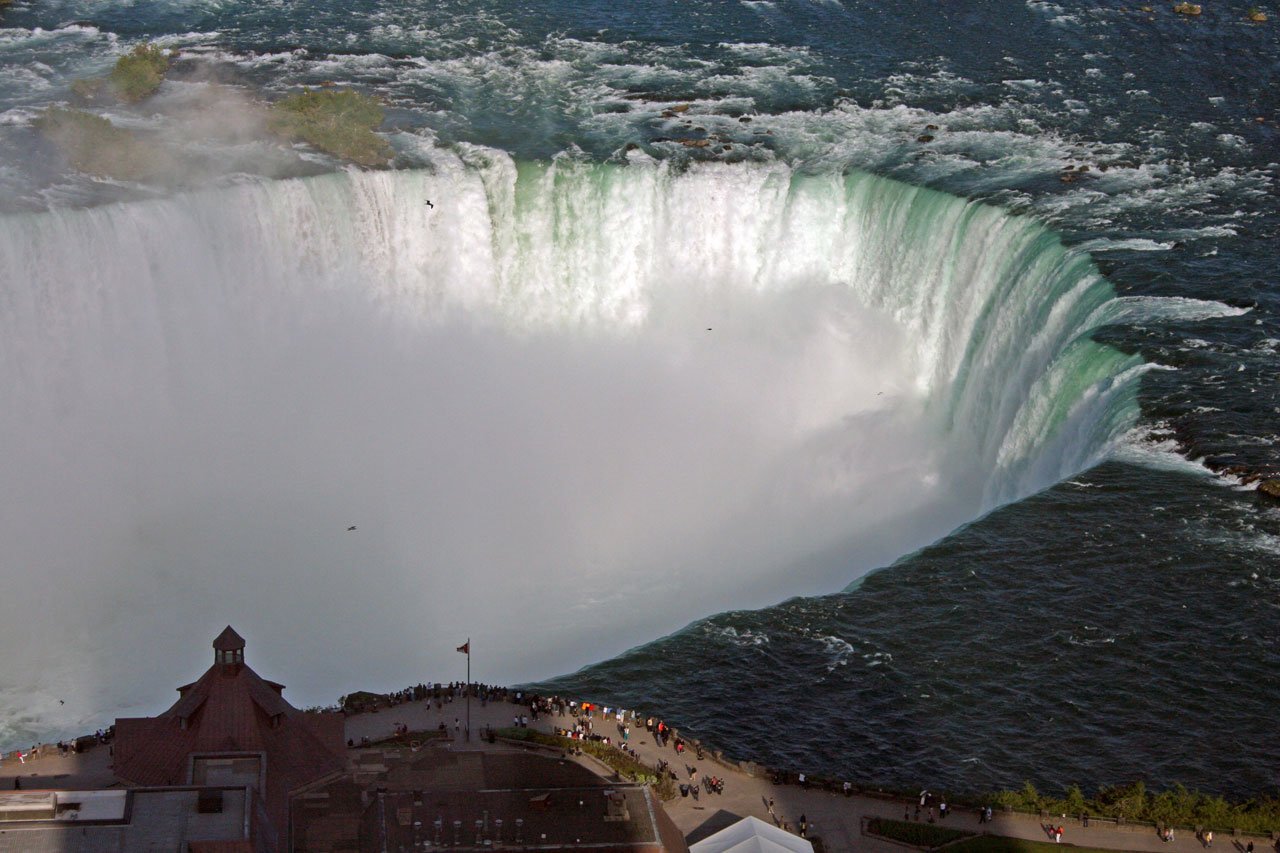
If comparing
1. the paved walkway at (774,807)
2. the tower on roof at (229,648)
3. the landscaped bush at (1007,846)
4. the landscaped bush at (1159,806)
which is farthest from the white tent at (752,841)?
the tower on roof at (229,648)

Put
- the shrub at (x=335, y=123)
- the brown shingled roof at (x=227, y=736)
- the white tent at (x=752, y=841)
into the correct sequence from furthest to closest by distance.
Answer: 1. the shrub at (x=335, y=123)
2. the brown shingled roof at (x=227, y=736)
3. the white tent at (x=752, y=841)

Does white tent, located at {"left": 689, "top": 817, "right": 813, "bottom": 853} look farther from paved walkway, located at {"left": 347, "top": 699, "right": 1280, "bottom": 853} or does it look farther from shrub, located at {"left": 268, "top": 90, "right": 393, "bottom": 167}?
shrub, located at {"left": 268, "top": 90, "right": 393, "bottom": 167}

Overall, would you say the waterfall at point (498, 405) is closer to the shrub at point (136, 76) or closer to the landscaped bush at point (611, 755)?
the landscaped bush at point (611, 755)

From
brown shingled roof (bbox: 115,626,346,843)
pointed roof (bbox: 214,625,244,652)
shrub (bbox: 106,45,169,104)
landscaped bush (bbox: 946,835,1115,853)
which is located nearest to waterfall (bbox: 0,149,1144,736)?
brown shingled roof (bbox: 115,626,346,843)

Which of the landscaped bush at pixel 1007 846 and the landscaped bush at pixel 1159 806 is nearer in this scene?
the landscaped bush at pixel 1007 846

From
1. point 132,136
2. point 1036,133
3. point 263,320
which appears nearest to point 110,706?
point 263,320

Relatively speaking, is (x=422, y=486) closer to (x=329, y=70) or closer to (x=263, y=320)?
(x=263, y=320)
